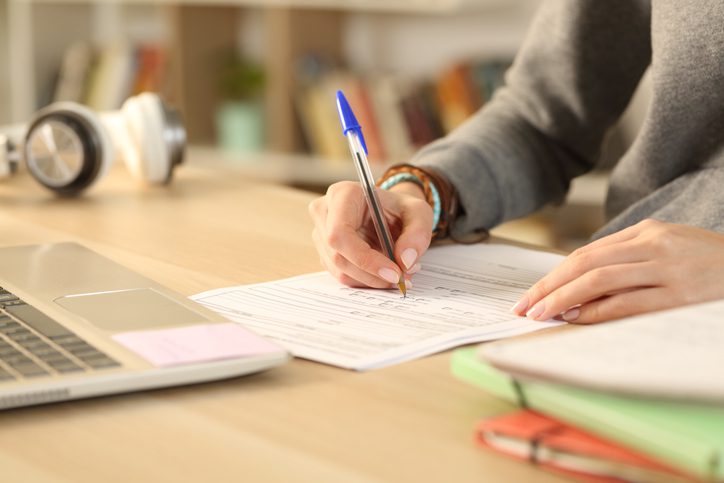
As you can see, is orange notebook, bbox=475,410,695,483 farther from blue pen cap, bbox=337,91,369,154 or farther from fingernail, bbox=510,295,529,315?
blue pen cap, bbox=337,91,369,154

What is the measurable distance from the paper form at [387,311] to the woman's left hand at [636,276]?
3 cm

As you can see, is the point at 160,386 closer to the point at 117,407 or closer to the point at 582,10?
the point at 117,407

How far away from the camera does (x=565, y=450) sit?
50cm

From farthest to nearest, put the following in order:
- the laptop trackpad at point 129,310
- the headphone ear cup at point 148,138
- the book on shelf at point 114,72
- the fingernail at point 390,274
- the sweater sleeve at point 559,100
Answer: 1. the book on shelf at point 114,72
2. the headphone ear cup at point 148,138
3. the sweater sleeve at point 559,100
4. the fingernail at point 390,274
5. the laptop trackpad at point 129,310

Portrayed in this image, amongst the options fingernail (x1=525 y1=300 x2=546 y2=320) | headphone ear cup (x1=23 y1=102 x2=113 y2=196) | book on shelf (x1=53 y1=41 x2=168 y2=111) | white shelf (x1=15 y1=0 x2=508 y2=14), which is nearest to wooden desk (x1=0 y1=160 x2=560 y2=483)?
fingernail (x1=525 y1=300 x2=546 y2=320)

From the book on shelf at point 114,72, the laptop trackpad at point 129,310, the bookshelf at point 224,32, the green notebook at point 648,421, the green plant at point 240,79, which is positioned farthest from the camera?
the book on shelf at point 114,72

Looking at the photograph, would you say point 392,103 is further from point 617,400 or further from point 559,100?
point 617,400

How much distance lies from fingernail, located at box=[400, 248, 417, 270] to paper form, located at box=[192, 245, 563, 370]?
0.02 m

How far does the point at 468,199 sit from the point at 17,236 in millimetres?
490

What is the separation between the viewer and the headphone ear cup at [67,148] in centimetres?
130

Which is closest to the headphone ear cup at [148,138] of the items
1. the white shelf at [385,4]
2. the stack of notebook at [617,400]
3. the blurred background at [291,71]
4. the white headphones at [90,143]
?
the white headphones at [90,143]

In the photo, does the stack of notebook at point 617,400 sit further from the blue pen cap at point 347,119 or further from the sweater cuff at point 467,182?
the sweater cuff at point 467,182

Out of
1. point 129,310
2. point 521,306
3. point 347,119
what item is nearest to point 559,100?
point 347,119

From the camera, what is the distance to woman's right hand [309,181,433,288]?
869 mm
